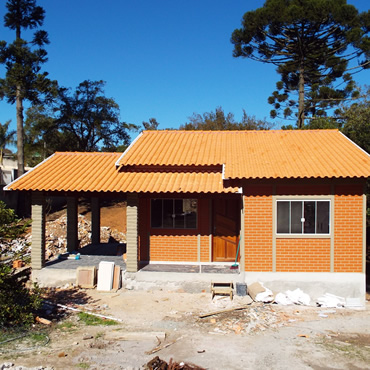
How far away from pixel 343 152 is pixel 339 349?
21.5 feet

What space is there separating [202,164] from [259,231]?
9.62ft

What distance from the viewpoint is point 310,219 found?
10.5m

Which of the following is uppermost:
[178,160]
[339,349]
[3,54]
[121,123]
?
[3,54]

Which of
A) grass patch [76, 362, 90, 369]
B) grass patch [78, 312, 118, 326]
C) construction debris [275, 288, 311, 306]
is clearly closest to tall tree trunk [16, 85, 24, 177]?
grass patch [78, 312, 118, 326]

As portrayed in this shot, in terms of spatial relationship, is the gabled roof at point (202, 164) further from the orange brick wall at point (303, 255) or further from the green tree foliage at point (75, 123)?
the green tree foliage at point (75, 123)

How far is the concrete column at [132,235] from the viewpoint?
37.0 ft

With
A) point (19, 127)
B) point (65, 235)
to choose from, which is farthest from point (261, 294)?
point (19, 127)

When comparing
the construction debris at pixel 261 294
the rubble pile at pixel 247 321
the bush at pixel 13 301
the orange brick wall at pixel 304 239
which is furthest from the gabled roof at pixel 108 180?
the bush at pixel 13 301

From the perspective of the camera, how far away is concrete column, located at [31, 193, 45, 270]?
11.7 meters

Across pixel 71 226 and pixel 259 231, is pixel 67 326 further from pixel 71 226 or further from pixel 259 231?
pixel 71 226

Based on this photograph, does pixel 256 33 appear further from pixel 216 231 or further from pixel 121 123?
pixel 216 231

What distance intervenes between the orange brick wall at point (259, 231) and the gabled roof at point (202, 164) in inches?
27.1

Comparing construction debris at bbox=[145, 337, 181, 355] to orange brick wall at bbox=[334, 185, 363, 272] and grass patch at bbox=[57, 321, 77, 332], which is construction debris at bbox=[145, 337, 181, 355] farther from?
orange brick wall at bbox=[334, 185, 363, 272]

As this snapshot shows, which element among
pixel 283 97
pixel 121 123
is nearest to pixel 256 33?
pixel 283 97
